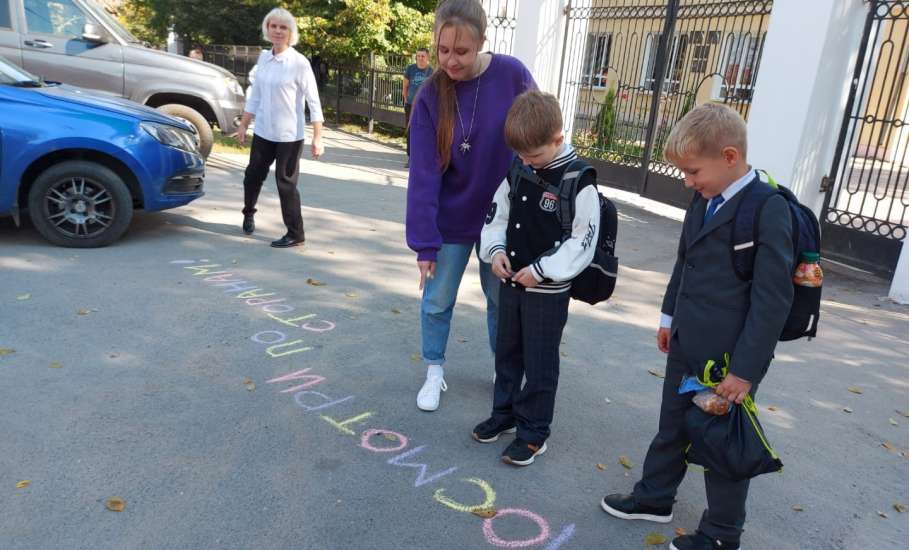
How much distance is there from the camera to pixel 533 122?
106 inches

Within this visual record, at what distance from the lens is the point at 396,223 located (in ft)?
25.1

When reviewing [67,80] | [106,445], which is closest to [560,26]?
[67,80]

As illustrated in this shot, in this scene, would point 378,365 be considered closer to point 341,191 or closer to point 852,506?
point 852,506

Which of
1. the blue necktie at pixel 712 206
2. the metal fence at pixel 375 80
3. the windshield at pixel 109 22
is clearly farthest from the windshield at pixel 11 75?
the metal fence at pixel 375 80

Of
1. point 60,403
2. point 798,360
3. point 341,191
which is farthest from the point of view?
point 341,191

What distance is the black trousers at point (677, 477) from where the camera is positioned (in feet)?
7.89

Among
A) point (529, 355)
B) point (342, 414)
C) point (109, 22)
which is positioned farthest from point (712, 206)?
point (109, 22)

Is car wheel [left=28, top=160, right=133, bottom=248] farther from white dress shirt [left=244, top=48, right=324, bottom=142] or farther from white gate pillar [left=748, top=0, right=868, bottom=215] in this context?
white gate pillar [left=748, top=0, right=868, bottom=215]

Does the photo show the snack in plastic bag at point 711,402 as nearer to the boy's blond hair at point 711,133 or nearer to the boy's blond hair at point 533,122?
the boy's blond hair at point 711,133

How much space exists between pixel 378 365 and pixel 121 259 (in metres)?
2.79

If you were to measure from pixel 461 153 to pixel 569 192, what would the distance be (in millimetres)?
646

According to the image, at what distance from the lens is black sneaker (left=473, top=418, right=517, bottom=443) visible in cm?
324

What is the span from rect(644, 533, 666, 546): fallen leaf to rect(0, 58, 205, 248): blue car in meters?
4.91

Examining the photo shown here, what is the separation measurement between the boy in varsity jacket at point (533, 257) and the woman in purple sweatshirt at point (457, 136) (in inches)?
10.2
